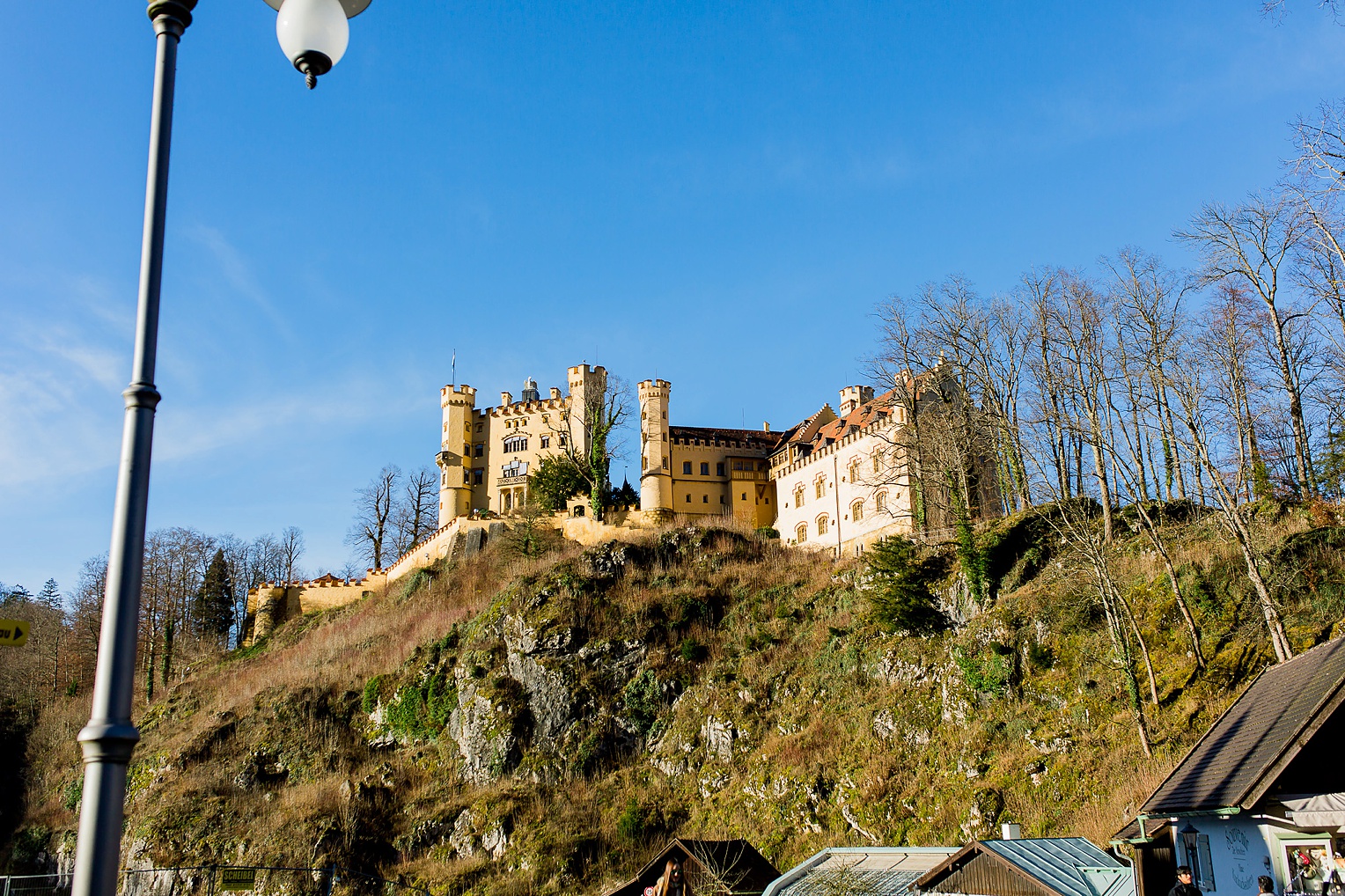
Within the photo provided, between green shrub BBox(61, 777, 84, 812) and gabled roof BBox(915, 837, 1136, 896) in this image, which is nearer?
gabled roof BBox(915, 837, 1136, 896)

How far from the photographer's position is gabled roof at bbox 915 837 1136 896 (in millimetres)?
19812

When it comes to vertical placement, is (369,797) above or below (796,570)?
below

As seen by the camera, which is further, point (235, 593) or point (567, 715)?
point (235, 593)

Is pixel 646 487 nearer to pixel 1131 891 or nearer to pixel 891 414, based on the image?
pixel 891 414

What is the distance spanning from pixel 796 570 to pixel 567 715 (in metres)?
14.0

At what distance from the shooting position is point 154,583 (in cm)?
7388

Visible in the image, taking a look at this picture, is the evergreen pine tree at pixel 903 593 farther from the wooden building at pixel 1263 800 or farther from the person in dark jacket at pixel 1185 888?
the person in dark jacket at pixel 1185 888

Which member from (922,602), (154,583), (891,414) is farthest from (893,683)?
(154,583)

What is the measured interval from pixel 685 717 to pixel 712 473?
27.0 meters

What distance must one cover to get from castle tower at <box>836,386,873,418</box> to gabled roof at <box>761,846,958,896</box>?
44.9m

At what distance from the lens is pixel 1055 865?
20.8 meters

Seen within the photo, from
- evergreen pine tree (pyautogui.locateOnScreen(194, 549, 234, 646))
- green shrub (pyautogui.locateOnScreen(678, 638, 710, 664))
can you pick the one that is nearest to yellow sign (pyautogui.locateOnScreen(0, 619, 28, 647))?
green shrub (pyautogui.locateOnScreen(678, 638, 710, 664))

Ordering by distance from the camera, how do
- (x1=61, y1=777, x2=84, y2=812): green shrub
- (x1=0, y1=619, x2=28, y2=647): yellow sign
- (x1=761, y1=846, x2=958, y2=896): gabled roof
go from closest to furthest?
(x1=0, y1=619, x2=28, y2=647): yellow sign < (x1=761, y1=846, x2=958, y2=896): gabled roof < (x1=61, y1=777, x2=84, y2=812): green shrub

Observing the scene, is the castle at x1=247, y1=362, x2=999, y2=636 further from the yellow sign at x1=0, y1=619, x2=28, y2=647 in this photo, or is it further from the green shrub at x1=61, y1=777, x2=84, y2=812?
the yellow sign at x1=0, y1=619, x2=28, y2=647
